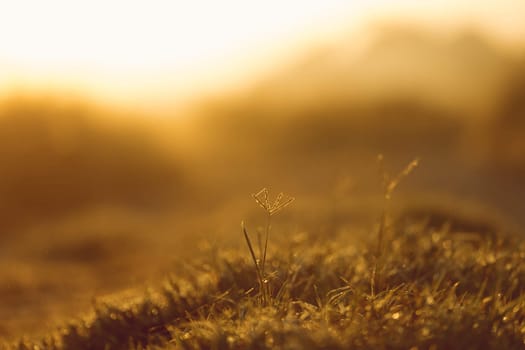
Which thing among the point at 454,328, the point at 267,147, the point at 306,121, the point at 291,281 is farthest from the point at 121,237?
the point at 306,121

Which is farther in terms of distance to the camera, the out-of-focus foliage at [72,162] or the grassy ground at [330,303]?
the out-of-focus foliage at [72,162]

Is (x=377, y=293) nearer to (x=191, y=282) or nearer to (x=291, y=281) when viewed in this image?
(x=291, y=281)

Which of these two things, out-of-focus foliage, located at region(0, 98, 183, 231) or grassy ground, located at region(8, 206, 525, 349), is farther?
out-of-focus foliage, located at region(0, 98, 183, 231)

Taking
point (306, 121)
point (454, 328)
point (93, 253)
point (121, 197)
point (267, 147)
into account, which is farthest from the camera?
point (306, 121)

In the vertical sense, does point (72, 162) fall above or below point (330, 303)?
below

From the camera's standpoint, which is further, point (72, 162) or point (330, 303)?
point (72, 162)

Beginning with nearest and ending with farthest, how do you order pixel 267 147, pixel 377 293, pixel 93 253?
pixel 377 293
pixel 93 253
pixel 267 147

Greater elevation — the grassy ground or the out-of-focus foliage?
the grassy ground

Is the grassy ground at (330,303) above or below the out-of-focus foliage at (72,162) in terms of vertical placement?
above
